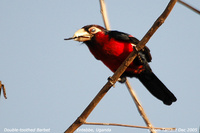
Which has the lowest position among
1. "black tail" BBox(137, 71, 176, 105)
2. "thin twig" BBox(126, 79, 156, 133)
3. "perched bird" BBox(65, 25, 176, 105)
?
"black tail" BBox(137, 71, 176, 105)

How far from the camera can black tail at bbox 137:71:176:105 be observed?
544cm

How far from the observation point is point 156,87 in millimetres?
5555

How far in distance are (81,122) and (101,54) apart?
203 cm

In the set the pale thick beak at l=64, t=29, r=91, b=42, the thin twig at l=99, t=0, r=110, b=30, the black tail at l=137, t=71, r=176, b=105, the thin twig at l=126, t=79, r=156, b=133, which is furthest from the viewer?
the black tail at l=137, t=71, r=176, b=105

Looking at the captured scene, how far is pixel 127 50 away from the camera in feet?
16.3

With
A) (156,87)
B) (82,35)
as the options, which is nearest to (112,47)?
(82,35)

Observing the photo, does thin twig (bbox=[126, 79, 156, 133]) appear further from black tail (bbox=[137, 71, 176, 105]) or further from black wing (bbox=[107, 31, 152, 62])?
black tail (bbox=[137, 71, 176, 105])

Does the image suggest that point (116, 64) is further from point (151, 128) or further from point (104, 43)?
point (151, 128)

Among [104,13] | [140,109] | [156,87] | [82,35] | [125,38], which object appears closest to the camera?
[140,109]

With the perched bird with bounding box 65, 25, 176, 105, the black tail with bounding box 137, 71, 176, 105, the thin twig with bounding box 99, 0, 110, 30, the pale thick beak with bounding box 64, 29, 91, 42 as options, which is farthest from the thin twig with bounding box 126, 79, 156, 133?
the black tail with bounding box 137, 71, 176, 105

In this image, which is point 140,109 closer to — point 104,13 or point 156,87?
point 104,13

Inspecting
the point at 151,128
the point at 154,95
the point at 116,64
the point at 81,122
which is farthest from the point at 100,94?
the point at 154,95

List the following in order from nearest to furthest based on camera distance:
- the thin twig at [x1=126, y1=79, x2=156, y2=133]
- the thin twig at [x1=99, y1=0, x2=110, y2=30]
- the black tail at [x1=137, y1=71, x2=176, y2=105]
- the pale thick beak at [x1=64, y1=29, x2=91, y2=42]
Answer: the thin twig at [x1=126, y1=79, x2=156, y2=133] → the thin twig at [x1=99, y1=0, x2=110, y2=30] → the pale thick beak at [x1=64, y1=29, x2=91, y2=42] → the black tail at [x1=137, y1=71, x2=176, y2=105]

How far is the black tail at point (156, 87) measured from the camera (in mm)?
5441
